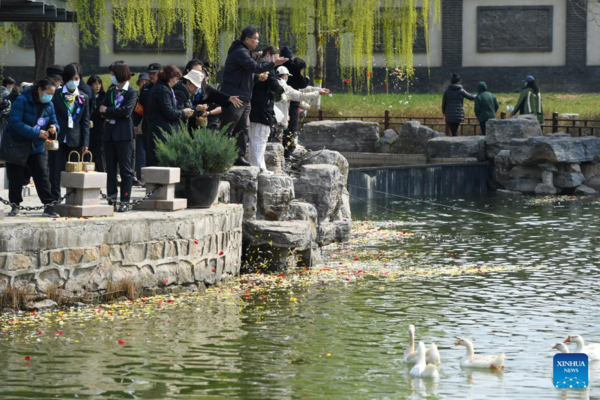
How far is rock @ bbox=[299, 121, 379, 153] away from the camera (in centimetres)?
3047

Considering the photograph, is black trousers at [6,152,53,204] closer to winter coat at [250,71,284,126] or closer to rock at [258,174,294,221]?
rock at [258,174,294,221]

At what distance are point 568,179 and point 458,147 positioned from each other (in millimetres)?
3128

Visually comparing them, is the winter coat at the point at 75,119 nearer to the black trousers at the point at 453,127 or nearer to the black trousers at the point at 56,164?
the black trousers at the point at 56,164

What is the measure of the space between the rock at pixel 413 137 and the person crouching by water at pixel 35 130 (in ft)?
57.9

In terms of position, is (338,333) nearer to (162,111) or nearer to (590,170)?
(162,111)

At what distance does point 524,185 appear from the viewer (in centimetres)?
2592

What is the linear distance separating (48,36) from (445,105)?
9795 millimetres

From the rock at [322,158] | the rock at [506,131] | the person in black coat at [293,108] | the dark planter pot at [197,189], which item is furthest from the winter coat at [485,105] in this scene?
the dark planter pot at [197,189]

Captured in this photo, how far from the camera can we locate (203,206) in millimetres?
13195

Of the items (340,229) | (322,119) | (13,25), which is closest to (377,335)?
(340,229)

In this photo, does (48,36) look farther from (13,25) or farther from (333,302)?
(333,302)

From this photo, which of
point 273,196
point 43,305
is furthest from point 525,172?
point 43,305

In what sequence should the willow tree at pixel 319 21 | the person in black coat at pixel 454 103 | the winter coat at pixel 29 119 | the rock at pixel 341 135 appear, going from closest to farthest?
the winter coat at pixel 29 119, the willow tree at pixel 319 21, the person in black coat at pixel 454 103, the rock at pixel 341 135

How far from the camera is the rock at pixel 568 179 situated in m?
25.5
